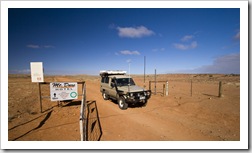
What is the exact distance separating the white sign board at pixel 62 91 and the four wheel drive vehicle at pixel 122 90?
101 inches

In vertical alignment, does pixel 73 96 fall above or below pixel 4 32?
below

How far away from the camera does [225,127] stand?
653cm

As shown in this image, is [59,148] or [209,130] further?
[209,130]

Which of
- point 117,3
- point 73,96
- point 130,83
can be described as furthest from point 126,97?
point 117,3

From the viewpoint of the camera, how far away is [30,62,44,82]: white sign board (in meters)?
7.86

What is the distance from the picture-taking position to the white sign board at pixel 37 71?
786 centimetres

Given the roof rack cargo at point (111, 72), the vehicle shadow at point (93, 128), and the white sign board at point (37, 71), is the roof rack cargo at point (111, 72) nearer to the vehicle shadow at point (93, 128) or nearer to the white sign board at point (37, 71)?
the vehicle shadow at point (93, 128)

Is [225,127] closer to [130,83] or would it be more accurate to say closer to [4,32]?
[130,83]

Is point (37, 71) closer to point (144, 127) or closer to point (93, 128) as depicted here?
point (93, 128)

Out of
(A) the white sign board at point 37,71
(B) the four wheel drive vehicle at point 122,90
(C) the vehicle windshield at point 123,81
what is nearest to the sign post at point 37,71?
(A) the white sign board at point 37,71

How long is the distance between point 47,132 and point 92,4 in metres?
5.02

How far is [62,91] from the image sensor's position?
8852mm

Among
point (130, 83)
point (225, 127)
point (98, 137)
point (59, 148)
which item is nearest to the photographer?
point (59, 148)

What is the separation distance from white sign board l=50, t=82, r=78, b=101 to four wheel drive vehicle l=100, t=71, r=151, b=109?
2566 millimetres
